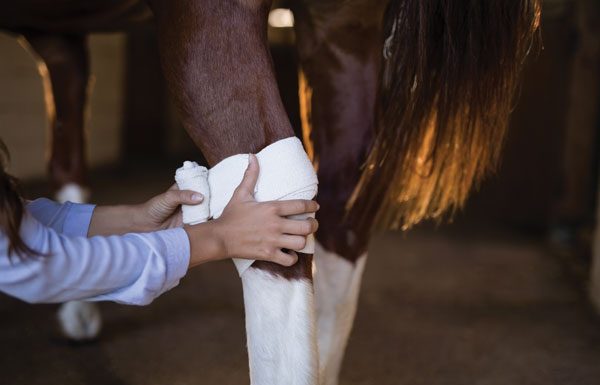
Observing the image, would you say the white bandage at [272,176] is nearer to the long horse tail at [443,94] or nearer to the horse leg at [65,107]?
the long horse tail at [443,94]

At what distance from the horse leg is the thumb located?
2.70ft

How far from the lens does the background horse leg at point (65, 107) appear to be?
53.8 inches

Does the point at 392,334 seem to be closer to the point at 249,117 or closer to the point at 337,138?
the point at 337,138

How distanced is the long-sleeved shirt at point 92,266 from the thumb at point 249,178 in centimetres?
8

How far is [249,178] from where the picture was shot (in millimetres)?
604

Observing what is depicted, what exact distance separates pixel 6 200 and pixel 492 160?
58cm

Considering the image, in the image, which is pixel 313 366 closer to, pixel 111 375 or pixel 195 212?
pixel 195 212

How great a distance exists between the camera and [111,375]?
116cm

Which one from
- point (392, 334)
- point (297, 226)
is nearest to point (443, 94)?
point (297, 226)

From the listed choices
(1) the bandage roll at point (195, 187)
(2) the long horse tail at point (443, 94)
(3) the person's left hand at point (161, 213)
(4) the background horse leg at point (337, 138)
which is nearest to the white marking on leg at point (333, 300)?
(4) the background horse leg at point (337, 138)

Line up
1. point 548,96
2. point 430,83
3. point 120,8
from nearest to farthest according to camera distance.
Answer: point 430,83, point 120,8, point 548,96

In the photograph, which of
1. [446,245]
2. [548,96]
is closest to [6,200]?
[446,245]

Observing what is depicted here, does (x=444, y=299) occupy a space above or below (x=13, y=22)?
below

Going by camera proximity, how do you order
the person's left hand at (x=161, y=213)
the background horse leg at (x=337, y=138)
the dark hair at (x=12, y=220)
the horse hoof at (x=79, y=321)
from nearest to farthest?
the dark hair at (x=12, y=220), the person's left hand at (x=161, y=213), the background horse leg at (x=337, y=138), the horse hoof at (x=79, y=321)
